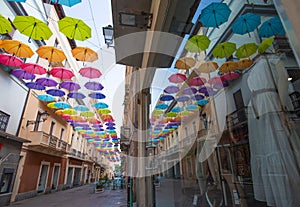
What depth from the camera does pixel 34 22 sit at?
3.56 m

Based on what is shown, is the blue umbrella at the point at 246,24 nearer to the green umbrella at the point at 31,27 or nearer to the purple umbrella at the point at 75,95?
the green umbrella at the point at 31,27

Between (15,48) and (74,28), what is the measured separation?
166 cm

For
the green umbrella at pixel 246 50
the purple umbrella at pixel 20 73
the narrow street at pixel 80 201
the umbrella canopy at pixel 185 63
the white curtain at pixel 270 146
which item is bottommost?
the narrow street at pixel 80 201

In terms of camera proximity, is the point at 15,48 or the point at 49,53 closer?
the point at 15,48

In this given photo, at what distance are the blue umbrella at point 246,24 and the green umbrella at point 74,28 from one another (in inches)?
125

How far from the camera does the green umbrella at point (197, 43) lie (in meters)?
1.72

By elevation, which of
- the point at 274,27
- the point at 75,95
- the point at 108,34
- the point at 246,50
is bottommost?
the point at 274,27

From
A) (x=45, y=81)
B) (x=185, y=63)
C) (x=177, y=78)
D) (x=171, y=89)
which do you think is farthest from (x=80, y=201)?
(x=185, y=63)

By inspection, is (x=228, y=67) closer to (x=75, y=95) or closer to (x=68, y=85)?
(x=68, y=85)

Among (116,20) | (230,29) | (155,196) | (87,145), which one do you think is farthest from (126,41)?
(87,145)

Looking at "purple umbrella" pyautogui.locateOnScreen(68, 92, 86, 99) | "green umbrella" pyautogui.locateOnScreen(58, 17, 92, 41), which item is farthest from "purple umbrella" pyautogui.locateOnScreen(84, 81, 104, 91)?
"green umbrella" pyautogui.locateOnScreen(58, 17, 92, 41)

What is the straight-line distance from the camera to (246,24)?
63.8 inches

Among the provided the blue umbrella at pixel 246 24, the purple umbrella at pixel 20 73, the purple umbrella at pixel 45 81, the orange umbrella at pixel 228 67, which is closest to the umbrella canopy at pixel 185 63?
the orange umbrella at pixel 228 67

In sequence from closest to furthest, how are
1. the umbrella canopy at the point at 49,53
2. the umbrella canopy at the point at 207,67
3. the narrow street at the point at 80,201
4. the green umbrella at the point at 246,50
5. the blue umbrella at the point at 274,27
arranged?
the blue umbrella at the point at 274,27
the green umbrella at the point at 246,50
the umbrella canopy at the point at 207,67
the umbrella canopy at the point at 49,53
the narrow street at the point at 80,201
